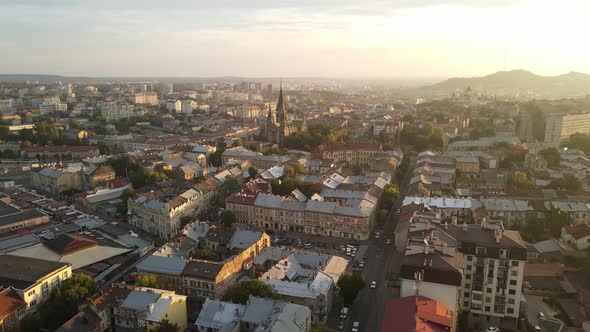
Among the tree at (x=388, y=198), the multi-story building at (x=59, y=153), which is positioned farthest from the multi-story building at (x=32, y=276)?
the multi-story building at (x=59, y=153)

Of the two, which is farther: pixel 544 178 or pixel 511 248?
pixel 544 178

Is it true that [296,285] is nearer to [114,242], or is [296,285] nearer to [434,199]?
[114,242]

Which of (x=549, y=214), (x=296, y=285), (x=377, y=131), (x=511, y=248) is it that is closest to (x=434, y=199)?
(x=549, y=214)

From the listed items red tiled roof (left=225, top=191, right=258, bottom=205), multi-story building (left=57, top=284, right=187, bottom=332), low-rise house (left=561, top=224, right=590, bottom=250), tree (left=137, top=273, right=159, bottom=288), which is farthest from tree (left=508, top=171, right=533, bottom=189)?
tree (left=137, top=273, right=159, bottom=288)

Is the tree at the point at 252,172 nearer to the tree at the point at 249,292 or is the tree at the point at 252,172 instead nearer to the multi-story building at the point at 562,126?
the tree at the point at 249,292

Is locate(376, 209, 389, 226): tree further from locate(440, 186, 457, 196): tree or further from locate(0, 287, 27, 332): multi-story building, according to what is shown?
locate(0, 287, 27, 332): multi-story building
